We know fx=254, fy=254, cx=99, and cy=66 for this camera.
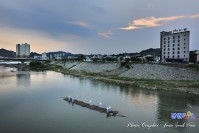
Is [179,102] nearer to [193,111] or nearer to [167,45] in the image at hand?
[193,111]

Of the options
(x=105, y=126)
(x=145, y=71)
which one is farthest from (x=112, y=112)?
(x=145, y=71)

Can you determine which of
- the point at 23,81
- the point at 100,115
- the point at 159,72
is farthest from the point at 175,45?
the point at 100,115

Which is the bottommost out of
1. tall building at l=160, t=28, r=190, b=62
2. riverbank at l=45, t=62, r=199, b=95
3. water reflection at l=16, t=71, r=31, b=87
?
water reflection at l=16, t=71, r=31, b=87

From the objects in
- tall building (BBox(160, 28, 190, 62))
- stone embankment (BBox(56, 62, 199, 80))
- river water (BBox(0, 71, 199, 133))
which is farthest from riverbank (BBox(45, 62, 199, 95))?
tall building (BBox(160, 28, 190, 62))

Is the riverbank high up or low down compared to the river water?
up

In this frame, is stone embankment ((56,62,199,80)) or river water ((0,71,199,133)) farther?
stone embankment ((56,62,199,80))

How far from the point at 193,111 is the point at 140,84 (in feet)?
65.5

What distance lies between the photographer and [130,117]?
80.3 feet

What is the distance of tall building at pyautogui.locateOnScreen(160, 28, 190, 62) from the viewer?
2844 inches

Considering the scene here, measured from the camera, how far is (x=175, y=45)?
7500 cm

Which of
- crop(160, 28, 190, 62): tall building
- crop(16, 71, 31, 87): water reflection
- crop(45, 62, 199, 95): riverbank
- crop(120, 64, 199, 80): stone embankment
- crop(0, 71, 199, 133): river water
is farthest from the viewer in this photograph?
crop(160, 28, 190, 62): tall building

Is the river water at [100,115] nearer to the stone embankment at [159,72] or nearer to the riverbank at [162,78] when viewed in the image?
the riverbank at [162,78]

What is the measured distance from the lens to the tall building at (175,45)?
72250mm

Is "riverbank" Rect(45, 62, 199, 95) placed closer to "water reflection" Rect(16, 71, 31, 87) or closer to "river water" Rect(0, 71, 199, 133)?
"river water" Rect(0, 71, 199, 133)
